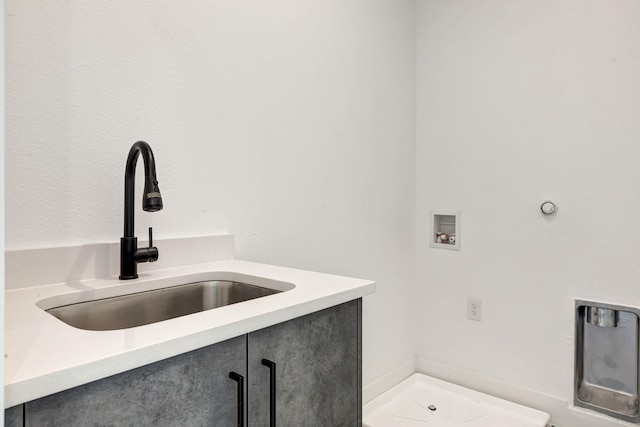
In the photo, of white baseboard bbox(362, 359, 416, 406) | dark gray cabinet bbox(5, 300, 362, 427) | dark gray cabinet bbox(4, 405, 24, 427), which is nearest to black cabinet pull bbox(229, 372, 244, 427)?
dark gray cabinet bbox(5, 300, 362, 427)

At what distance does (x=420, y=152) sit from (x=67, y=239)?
188 centimetres

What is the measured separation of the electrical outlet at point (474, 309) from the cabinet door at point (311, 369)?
1.36 metres

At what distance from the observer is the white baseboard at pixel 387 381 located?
1.97 meters

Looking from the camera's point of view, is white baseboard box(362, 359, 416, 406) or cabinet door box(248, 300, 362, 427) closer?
cabinet door box(248, 300, 362, 427)

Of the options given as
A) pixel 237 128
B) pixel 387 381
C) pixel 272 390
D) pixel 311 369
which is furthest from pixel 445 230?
pixel 272 390

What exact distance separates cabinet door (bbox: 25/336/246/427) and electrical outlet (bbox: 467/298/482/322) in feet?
5.73

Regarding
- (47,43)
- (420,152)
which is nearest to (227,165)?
(47,43)

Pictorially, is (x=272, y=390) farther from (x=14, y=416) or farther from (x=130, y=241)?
(x=130, y=241)

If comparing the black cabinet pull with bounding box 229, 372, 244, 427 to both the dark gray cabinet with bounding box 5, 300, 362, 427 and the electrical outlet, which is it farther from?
the electrical outlet

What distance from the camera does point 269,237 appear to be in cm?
150

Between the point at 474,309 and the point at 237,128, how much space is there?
1591 millimetres

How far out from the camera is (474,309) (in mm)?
2168

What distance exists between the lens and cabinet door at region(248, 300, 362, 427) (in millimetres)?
759

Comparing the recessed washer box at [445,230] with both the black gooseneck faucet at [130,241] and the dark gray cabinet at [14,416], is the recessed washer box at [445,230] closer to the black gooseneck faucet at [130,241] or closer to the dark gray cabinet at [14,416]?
the black gooseneck faucet at [130,241]
